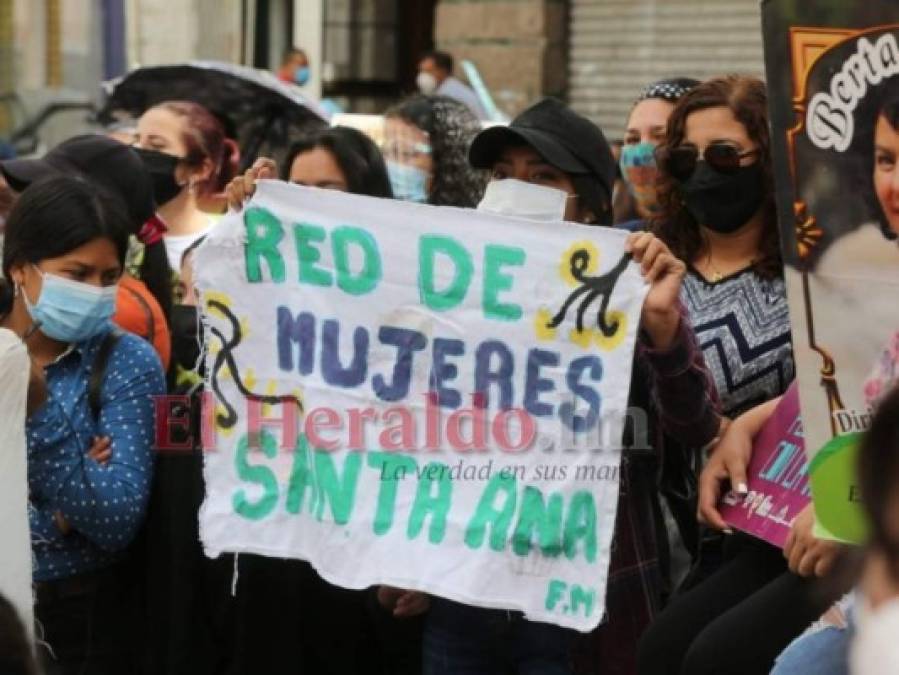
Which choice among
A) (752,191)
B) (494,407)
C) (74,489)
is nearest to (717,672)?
(494,407)

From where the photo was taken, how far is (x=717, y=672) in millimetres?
4051

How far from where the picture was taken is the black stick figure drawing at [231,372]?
4605mm

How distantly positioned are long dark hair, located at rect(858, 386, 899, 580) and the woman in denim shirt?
2.49 metres

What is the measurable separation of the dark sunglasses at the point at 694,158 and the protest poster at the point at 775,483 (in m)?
0.58

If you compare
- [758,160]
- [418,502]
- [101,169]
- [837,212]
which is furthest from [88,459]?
[837,212]

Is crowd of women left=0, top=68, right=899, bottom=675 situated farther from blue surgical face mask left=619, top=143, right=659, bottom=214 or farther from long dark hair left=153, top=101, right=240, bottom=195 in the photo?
long dark hair left=153, top=101, right=240, bottom=195

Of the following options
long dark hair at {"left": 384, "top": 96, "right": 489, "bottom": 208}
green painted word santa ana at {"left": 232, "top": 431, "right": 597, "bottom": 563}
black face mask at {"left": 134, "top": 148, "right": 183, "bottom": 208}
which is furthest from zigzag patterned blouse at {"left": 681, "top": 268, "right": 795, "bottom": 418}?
black face mask at {"left": 134, "top": 148, "right": 183, "bottom": 208}

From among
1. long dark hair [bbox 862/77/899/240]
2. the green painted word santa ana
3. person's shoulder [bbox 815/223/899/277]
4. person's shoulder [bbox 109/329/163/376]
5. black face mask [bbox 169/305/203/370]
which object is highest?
long dark hair [bbox 862/77/899/240]

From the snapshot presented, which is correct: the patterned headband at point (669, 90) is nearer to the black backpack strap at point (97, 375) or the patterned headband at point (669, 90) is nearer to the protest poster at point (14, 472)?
the black backpack strap at point (97, 375)

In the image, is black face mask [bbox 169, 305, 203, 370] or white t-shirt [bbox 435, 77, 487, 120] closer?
black face mask [bbox 169, 305, 203, 370]

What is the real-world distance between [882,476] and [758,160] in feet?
7.34

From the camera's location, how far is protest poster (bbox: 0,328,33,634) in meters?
4.06

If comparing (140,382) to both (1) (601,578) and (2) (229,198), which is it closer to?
(2) (229,198)

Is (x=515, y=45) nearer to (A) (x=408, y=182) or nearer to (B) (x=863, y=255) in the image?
(A) (x=408, y=182)
